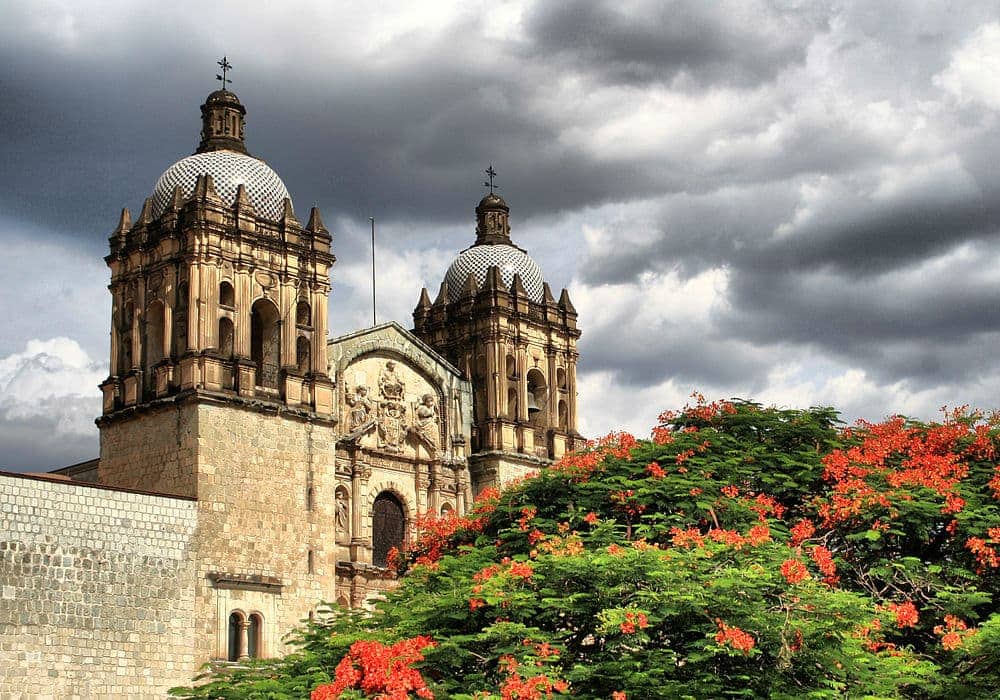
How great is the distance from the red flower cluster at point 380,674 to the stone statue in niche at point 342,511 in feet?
51.5

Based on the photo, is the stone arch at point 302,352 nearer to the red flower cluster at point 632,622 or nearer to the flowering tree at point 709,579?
the flowering tree at point 709,579

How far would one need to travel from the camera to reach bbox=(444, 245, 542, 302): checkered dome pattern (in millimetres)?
38344

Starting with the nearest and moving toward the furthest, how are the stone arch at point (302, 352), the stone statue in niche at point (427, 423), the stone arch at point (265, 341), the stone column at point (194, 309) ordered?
the stone column at point (194, 309) < the stone arch at point (265, 341) < the stone arch at point (302, 352) < the stone statue in niche at point (427, 423)

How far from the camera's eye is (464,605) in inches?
671

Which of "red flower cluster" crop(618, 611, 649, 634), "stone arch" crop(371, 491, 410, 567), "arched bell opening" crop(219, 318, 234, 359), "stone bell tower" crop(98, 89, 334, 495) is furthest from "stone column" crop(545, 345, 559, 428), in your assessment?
"red flower cluster" crop(618, 611, 649, 634)

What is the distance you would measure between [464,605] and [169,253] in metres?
15.2

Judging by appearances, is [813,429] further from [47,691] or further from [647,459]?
[47,691]

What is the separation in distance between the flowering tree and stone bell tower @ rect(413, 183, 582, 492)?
12566 millimetres

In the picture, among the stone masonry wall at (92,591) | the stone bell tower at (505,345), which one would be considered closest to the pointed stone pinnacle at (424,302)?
the stone bell tower at (505,345)

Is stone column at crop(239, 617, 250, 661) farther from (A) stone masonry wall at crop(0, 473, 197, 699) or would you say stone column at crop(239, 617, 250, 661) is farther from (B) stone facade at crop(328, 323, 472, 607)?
(B) stone facade at crop(328, 323, 472, 607)

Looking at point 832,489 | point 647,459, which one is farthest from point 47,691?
point 832,489

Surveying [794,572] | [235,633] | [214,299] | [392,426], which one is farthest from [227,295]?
[794,572]

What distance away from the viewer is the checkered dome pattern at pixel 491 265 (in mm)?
38344

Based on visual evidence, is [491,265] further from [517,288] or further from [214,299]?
[214,299]
